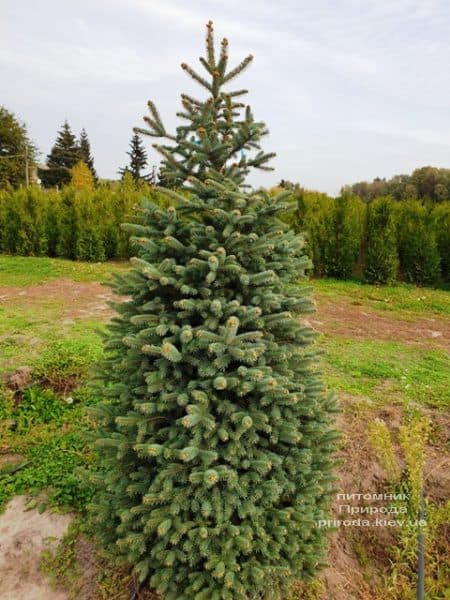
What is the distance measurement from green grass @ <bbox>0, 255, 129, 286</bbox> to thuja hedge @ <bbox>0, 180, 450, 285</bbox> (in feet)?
3.47

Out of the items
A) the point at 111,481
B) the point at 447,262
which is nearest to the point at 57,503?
the point at 111,481

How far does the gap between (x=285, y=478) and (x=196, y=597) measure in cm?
70

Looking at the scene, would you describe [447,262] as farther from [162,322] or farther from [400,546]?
[162,322]

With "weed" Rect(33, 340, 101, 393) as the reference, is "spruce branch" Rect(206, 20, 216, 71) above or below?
above

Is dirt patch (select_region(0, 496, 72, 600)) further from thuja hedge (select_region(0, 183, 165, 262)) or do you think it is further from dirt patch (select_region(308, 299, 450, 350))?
thuja hedge (select_region(0, 183, 165, 262))

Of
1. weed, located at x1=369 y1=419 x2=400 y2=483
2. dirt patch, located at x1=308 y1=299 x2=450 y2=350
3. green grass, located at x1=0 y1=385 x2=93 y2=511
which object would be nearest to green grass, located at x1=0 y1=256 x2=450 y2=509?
green grass, located at x1=0 y1=385 x2=93 y2=511

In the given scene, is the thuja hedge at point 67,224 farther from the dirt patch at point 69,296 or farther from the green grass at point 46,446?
the green grass at point 46,446

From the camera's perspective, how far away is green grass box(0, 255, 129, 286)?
31.7ft

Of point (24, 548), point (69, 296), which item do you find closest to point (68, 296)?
point (69, 296)

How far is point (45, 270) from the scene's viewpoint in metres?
10.5

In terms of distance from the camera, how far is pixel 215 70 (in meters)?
2.24

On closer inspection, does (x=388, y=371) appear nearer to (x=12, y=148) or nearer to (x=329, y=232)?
(x=329, y=232)

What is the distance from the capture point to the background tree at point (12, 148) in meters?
33.8

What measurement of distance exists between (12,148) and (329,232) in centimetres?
3380
